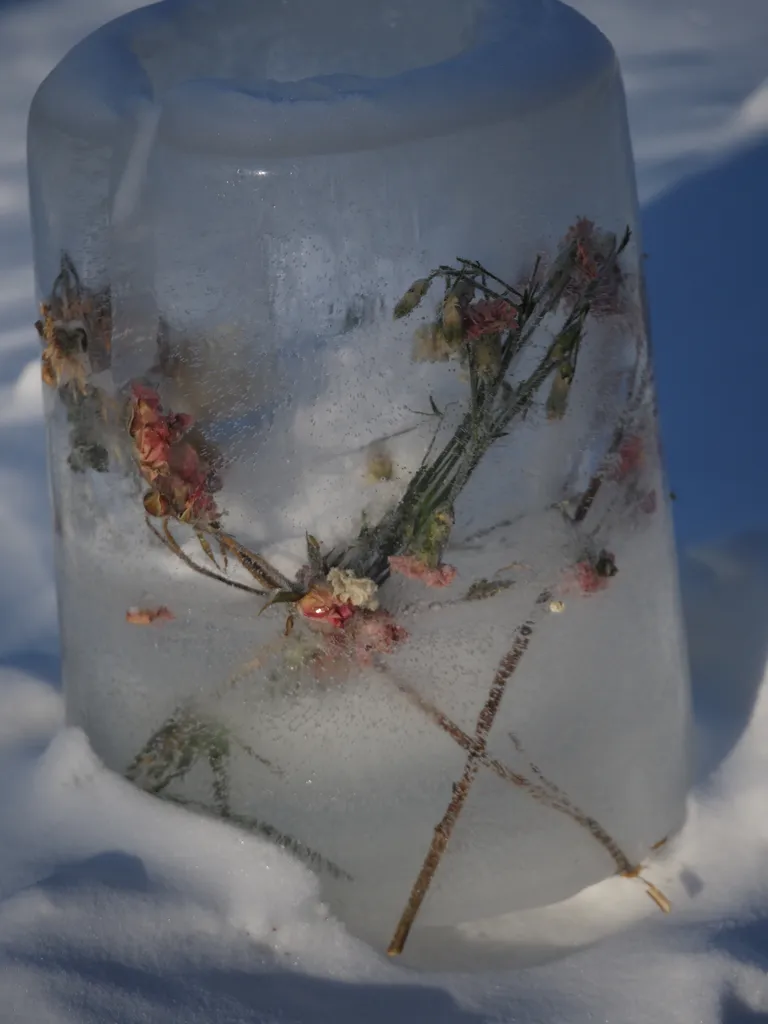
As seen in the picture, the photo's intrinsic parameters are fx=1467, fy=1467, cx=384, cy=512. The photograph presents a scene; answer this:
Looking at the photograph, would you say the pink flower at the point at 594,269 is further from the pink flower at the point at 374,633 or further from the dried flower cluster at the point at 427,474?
the pink flower at the point at 374,633

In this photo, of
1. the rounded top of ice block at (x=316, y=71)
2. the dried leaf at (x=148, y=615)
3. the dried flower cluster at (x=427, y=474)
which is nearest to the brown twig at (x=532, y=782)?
the dried flower cluster at (x=427, y=474)

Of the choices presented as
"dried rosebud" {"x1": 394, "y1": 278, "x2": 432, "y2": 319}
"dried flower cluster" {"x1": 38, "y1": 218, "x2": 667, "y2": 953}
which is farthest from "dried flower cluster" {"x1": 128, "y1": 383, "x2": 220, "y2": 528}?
"dried rosebud" {"x1": 394, "y1": 278, "x2": 432, "y2": 319}

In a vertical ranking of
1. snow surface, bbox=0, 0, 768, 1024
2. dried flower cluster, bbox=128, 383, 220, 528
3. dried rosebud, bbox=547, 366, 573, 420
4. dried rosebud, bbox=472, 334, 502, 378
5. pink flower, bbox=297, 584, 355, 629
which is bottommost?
snow surface, bbox=0, 0, 768, 1024

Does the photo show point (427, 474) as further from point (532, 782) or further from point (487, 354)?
point (532, 782)

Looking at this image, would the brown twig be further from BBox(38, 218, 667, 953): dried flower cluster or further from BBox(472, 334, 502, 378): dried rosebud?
BBox(472, 334, 502, 378): dried rosebud

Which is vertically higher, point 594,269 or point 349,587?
point 594,269

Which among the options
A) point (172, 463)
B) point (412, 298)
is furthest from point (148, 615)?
point (412, 298)

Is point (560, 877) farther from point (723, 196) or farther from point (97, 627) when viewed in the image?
point (723, 196)
